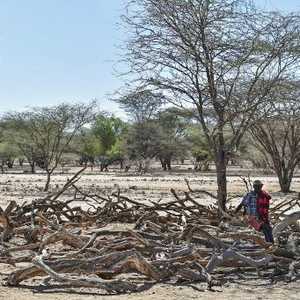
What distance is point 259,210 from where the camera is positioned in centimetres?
1048

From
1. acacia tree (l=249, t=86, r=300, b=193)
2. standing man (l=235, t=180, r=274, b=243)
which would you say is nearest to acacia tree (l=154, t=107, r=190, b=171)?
acacia tree (l=249, t=86, r=300, b=193)

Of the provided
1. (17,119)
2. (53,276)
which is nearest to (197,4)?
(53,276)

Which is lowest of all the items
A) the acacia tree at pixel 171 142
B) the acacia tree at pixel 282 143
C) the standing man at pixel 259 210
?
the standing man at pixel 259 210

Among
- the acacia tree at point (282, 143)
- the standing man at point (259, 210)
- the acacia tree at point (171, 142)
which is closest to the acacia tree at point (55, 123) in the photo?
the acacia tree at point (282, 143)

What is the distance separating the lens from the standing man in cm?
1039

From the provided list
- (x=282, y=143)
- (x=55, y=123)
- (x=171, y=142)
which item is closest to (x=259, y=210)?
(x=282, y=143)

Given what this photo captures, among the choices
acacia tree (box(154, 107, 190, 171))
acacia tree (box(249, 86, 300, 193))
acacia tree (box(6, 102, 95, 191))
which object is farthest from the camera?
acacia tree (box(154, 107, 190, 171))

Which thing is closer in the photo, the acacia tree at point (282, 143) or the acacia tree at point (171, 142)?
the acacia tree at point (282, 143)

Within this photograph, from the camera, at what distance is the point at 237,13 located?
48.3 ft

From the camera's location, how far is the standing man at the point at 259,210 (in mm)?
10391

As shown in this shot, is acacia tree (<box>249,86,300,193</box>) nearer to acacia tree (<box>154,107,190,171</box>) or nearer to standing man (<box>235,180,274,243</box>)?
standing man (<box>235,180,274,243</box>)

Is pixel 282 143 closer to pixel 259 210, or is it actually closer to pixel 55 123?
pixel 55 123

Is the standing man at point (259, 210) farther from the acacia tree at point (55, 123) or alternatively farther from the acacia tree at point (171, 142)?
the acacia tree at point (171, 142)

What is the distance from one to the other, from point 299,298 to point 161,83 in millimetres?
8874
